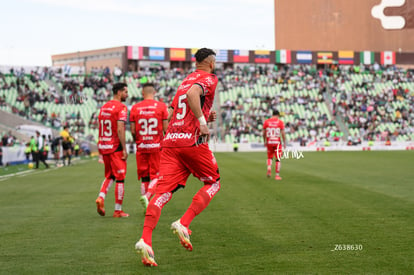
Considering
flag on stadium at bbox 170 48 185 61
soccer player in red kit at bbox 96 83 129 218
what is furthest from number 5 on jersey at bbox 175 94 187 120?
flag on stadium at bbox 170 48 185 61

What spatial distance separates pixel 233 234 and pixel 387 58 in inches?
2795

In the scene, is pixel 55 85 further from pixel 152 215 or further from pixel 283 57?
pixel 152 215

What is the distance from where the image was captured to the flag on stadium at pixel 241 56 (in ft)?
223

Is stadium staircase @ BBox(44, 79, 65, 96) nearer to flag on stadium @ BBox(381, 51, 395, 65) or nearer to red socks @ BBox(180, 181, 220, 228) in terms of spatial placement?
flag on stadium @ BBox(381, 51, 395, 65)

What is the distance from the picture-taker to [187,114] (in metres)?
6.34

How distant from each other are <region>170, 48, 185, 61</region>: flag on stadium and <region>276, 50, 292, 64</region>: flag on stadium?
11732mm

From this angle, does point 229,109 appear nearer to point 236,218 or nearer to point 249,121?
point 249,121

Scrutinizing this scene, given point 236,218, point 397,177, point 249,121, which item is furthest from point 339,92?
point 236,218

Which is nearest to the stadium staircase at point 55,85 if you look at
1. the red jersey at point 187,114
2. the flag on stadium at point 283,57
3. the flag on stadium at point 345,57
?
the flag on stadium at point 283,57

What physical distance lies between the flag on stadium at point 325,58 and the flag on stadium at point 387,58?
7690mm

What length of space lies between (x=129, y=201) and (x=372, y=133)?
47656 millimetres

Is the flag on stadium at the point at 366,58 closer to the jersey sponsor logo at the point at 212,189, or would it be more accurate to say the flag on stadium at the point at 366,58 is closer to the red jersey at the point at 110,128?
the red jersey at the point at 110,128

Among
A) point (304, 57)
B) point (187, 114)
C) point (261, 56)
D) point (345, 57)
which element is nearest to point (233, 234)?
point (187, 114)

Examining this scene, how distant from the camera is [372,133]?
5678cm
